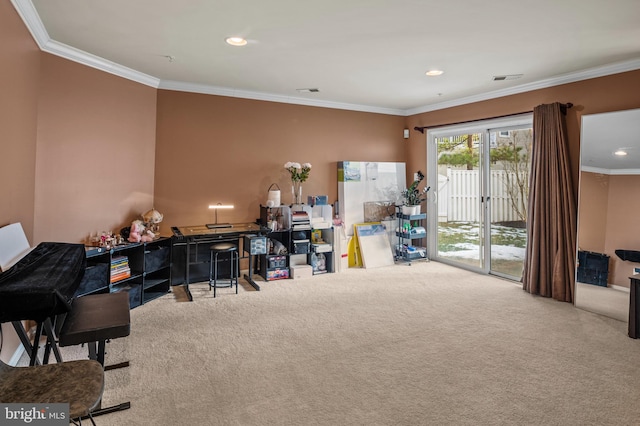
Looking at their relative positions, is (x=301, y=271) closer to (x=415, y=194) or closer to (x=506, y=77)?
(x=415, y=194)

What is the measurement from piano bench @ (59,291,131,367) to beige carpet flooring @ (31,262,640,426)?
18.3 inches

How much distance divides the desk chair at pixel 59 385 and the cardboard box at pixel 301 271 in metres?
3.50

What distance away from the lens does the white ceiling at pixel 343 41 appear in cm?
260

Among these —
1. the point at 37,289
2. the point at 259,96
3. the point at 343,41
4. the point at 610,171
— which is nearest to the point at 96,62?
the point at 259,96

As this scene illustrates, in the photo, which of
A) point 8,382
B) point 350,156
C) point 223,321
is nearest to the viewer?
point 8,382

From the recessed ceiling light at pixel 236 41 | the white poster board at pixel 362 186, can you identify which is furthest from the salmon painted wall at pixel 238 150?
the recessed ceiling light at pixel 236 41

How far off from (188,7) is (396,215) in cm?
443

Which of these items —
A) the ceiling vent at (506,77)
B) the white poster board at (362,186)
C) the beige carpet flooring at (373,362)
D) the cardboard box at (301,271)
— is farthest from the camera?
the white poster board at (362,186)

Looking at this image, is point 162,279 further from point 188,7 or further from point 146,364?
point 188,7

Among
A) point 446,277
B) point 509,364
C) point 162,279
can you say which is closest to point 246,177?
point 162,279

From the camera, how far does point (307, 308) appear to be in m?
3.89

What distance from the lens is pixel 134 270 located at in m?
4.00

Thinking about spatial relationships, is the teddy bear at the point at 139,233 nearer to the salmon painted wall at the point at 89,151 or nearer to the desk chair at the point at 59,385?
the salmon painted wall at the point at 89,151

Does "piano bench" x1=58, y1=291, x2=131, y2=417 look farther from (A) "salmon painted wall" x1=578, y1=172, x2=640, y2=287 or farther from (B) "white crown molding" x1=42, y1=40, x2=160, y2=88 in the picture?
(A) "salmon painted wall" x1=578, y1=172, x2=640, y2=287
